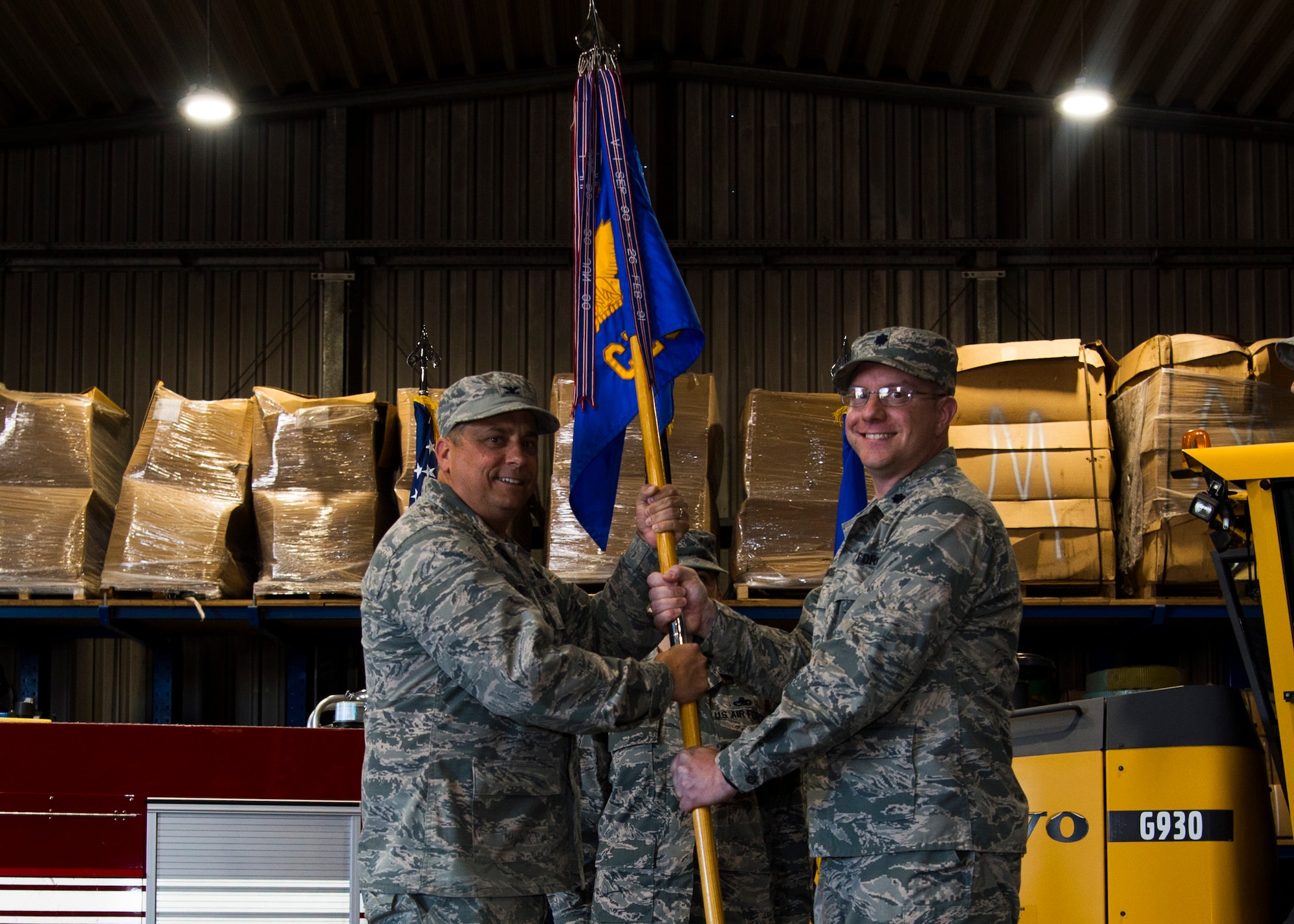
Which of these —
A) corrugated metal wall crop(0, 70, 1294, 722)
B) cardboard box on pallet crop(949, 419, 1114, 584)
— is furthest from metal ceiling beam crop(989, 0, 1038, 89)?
cardboard box on pallet crop(949, 419, 1114, 584)

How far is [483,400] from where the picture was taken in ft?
12.7

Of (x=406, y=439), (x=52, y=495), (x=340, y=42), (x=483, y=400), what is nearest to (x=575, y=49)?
(x=340, y=42)

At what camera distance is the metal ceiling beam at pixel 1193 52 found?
10352 millimetres

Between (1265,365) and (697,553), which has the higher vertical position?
(1265,365)

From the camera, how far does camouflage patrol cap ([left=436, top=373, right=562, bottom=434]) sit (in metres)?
3.85

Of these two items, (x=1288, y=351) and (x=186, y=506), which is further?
(x=186, y=506)

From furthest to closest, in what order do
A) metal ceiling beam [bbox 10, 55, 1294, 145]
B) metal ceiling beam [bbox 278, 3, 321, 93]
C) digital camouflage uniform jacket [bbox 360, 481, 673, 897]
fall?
metal ceiling beam [bbox 10, 55, 1294, 145] < metal ceiling beam [bbox 278, 3, 321, 93] < digital camouflage uniform jacket [bbox 360, 481, 673, 897]

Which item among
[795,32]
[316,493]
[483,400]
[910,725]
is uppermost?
[795,32]

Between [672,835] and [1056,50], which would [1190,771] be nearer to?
[672,835]

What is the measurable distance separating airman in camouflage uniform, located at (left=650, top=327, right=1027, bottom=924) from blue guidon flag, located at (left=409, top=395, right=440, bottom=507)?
17.9ft

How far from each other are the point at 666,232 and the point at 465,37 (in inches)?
93.4

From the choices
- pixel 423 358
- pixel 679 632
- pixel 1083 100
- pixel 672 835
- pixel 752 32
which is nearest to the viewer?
pixel 679 632

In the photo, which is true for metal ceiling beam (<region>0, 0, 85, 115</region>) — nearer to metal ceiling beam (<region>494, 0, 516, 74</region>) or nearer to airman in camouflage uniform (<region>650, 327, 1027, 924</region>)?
metal ceiling beam (<region>494, 0, 516, 74</region>)

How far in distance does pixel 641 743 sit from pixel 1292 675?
8.41 ft
